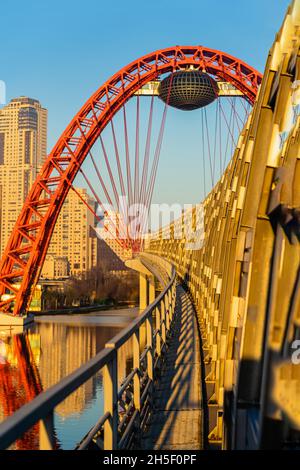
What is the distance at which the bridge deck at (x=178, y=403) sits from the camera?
4.20 m

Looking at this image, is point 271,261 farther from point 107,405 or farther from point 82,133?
point 82,133

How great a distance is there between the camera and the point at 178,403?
5.22 m

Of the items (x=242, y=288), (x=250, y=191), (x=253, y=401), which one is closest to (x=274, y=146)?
(x=250, y=191)

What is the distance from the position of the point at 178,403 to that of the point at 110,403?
221 cm

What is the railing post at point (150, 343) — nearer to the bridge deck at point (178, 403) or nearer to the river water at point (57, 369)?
the bridge deck at point (178, 403)

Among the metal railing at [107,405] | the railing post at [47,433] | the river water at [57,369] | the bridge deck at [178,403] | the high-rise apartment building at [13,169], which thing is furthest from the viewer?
the high-rise apartment building at [13,169]

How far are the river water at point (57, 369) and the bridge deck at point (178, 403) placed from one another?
254 inches

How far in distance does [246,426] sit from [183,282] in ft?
64.2

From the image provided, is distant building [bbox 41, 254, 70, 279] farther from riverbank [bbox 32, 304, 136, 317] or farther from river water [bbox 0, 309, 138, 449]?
river water [bbox 0, 309, 138, 449]

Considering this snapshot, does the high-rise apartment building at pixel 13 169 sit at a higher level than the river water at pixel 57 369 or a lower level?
higher

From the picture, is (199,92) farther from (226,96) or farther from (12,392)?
(12,392)

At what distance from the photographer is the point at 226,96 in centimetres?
3884

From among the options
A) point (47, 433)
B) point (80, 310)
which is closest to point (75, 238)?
point (80, 310)

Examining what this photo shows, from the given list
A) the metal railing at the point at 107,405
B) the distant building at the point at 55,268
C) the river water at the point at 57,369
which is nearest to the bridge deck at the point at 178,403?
the metal railing at the point at 107,405
